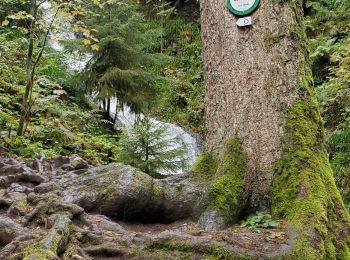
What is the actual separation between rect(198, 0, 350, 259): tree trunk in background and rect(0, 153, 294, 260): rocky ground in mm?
262

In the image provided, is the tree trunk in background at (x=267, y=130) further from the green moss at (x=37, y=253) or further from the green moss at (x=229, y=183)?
the green moss at (x=37, y=253)

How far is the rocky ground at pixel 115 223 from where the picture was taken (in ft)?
9.16

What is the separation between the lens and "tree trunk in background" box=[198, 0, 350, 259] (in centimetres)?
351

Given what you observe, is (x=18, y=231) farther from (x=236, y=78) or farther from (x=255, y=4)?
(x=255, y=4)

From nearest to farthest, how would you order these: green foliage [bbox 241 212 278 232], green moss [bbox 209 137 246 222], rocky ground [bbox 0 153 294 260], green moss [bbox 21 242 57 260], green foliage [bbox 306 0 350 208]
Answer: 1. green moss [bbox 21 242 57 260]
2. rocky ground [bbox 0 153 294 260]
3. green foliage [bbox 241 212 278 232]
4. green moss [bbox 209 137 246 222]
5. green foliage [bbox 306 0 350 208]

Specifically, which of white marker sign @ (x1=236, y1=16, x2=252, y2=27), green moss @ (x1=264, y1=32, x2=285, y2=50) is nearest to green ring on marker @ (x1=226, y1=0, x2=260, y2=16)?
white marker sign @ (x1=236, y1=16, x2=252, y2=27)

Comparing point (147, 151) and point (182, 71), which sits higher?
point (182, 71)

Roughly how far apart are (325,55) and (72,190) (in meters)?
11.0

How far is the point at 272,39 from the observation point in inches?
155

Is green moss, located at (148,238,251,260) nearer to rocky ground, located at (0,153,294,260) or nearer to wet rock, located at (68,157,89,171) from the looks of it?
rocky ground, located at (0,153,294,260)

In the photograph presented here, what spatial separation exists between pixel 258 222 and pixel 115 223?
3.90ft

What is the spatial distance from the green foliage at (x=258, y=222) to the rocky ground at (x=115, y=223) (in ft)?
0.27

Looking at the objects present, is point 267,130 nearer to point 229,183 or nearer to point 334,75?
point 229,183

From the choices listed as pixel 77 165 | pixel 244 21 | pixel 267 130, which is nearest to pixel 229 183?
pixel 267 130
